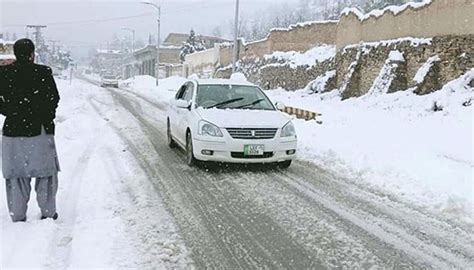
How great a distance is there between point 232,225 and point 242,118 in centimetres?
330

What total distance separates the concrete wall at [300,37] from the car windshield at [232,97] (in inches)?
883

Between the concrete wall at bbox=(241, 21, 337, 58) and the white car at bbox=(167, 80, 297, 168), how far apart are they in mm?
22837

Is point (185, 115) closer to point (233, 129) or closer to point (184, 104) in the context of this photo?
point (184, 104)

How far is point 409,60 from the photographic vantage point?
61.6 ft

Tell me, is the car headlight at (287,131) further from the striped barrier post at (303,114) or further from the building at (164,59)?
the building at (164,59)

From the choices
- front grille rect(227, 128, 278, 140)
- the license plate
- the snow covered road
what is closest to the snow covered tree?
front grille rect(227, 128, 278, 140)

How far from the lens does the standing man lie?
4.70 metres

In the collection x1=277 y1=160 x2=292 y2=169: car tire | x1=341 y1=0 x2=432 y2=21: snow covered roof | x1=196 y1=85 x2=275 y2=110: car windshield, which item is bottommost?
x1=277 y1=160 x2=292 y2=169: car tire

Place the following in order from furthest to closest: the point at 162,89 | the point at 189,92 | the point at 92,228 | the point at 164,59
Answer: the point at 164,59
the point at 162,89
the point at 189,92
the point at 92,228

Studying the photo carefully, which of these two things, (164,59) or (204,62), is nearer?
(204,62)

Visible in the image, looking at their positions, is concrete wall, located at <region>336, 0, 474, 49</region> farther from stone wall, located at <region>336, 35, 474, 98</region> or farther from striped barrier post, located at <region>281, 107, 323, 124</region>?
striped barrier post, located at <region>281, 107, 323, 124</region>

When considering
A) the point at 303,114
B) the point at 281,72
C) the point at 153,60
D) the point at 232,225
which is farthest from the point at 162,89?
the point at 153,60

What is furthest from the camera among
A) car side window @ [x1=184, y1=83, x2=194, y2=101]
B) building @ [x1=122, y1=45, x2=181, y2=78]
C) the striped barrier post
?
building @ [x1=122, y1=45, x2=181, y2=78]

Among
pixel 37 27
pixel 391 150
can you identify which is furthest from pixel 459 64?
pixel 37 27
